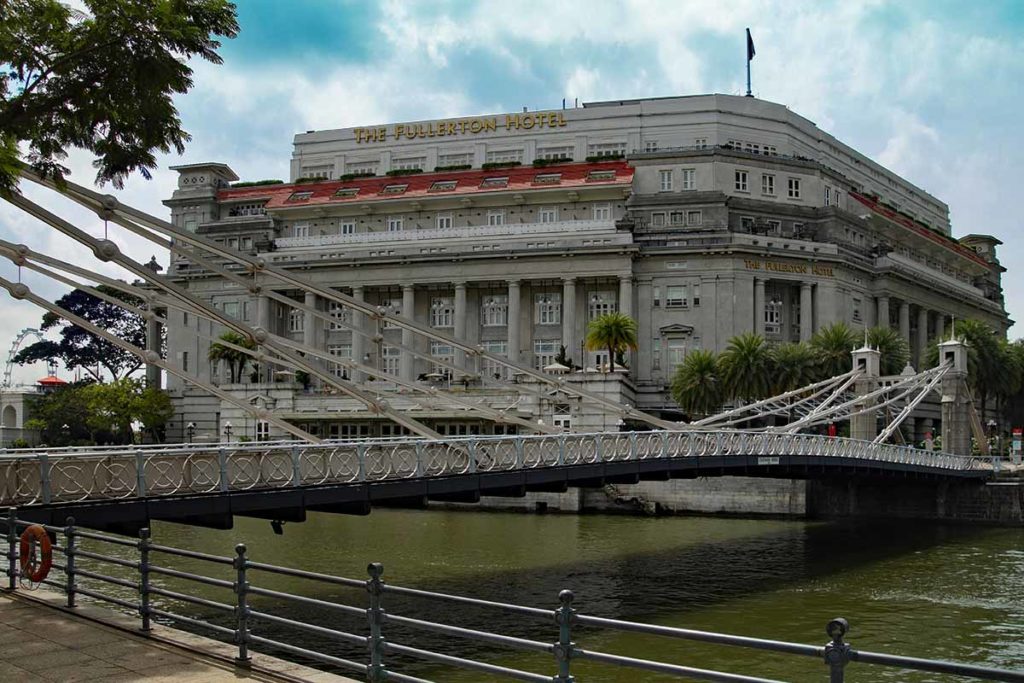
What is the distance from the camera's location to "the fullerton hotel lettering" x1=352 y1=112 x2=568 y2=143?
9038cm

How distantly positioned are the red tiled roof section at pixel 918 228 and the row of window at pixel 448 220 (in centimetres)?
2293

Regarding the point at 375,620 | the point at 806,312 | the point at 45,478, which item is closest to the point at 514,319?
the point at 806,312

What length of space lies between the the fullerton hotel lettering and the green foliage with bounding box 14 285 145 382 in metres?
32.8

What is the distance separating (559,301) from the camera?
85438mm

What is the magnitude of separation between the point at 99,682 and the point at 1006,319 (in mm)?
119190

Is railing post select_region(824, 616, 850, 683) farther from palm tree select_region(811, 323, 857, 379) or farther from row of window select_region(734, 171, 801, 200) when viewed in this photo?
row of window select_region(734, 171, 801, 200)

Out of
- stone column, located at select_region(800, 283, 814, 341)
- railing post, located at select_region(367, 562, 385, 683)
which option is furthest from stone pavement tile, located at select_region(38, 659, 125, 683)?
stone column, located at select_region(800, 283, 814, 341)

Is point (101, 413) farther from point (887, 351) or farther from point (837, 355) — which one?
point (887, 351)

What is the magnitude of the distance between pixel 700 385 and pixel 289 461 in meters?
46.0

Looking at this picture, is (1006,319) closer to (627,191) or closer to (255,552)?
(627,191)

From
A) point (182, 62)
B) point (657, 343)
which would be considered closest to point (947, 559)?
point (182, 62)

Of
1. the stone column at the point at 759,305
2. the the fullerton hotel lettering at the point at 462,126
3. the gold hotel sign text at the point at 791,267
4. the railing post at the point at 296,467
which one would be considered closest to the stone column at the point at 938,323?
the gold hotel sign text at the point at 791,267

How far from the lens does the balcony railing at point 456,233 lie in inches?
3287

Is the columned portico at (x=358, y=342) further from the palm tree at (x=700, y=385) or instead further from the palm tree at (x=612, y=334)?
the palm tree at (x=700, y=385)
